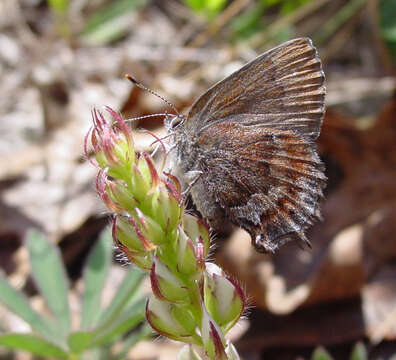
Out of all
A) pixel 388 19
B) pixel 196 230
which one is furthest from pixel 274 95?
pixel 388 19

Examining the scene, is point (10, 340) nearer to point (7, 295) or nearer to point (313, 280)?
point (7, 295)

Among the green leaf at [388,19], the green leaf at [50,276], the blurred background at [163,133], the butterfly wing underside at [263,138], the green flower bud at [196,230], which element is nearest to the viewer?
the green flower bud at [196,230]

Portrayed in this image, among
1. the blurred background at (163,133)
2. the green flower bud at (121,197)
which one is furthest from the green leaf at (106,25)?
the green flower bud at (121,197)

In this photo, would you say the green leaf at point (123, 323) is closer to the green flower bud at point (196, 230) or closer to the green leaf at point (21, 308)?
the green leaf at point (21, 308)

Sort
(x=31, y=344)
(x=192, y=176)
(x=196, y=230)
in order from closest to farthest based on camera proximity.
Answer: (x=196, y=230)
(x=192, y=176)
(x=31, y=344)

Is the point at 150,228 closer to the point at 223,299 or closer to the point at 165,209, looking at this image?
the point at 165,209

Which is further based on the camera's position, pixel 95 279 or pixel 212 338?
pixel 95 279
